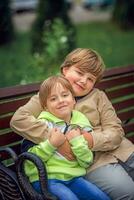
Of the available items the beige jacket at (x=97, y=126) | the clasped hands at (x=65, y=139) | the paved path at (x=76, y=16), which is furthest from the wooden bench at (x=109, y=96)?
the paved path at (x=76, y=16)

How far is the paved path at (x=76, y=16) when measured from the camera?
682 inches

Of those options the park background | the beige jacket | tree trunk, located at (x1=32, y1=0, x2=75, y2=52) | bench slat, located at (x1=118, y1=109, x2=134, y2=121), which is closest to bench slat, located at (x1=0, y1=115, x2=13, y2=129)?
the beige jacket

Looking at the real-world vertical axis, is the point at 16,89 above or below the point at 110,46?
above

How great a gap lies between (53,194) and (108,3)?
21.4 meters

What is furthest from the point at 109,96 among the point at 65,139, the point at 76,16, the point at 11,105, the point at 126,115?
the point at 76,16

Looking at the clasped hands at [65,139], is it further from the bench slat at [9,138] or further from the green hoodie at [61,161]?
the bench slat at [9,138]

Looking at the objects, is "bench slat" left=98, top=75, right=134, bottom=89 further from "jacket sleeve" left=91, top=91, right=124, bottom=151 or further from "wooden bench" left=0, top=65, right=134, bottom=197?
"jacket sleeve" left=91, top=91, right=124, bottom=151

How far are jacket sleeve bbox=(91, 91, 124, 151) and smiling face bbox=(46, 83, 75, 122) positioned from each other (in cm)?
23

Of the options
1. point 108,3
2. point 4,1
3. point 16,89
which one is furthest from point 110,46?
point 108,3

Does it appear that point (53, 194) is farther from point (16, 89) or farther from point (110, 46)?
point (110, 46)

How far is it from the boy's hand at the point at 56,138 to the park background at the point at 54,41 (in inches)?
124

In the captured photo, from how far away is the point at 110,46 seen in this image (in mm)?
12656

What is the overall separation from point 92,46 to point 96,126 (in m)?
9.07

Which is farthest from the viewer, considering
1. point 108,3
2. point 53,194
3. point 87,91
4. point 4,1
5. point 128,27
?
point 108,3
